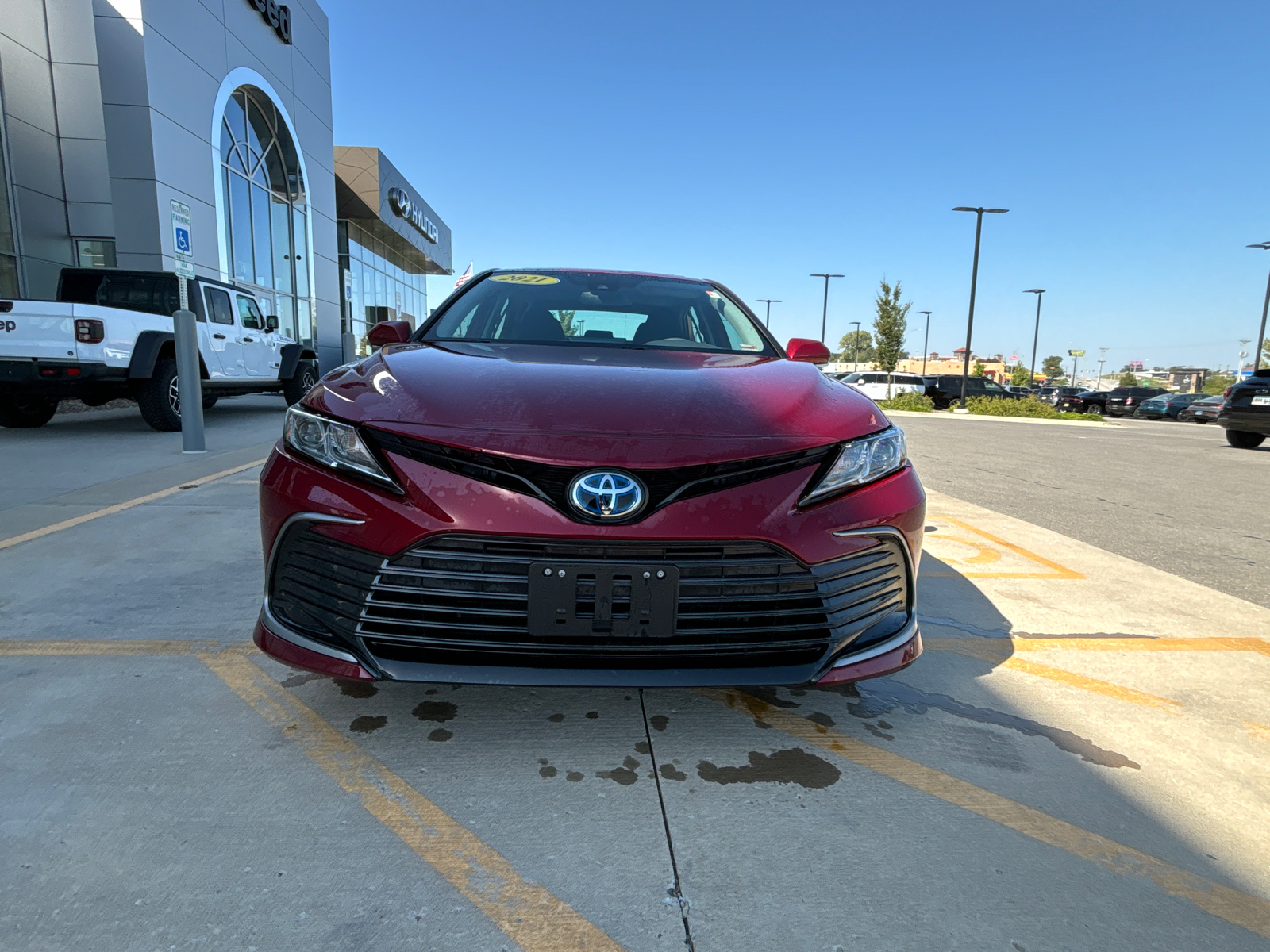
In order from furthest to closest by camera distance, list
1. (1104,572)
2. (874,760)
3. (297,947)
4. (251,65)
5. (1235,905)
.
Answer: (251,65), (1104,572), (874,760), (1235,905), (297,947)

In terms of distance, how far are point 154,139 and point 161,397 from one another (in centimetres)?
734

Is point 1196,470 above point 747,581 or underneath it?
underneath

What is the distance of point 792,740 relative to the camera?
1.98 meters

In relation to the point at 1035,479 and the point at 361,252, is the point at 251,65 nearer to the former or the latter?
the point at 361,252

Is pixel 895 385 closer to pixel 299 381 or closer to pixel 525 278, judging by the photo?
pixel 299 381

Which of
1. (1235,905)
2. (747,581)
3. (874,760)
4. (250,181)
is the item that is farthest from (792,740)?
(250,181)

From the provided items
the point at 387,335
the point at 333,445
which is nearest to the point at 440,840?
the point at 333,445

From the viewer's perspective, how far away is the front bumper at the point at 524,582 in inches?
62.8

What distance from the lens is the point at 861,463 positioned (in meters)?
1.84

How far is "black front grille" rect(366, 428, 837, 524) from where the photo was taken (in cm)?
162

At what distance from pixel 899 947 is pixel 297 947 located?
107cm

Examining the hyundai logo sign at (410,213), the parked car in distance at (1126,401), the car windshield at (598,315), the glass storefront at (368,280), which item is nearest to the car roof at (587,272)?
the car windshield at (598,315)

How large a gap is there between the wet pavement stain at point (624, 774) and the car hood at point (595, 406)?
79cm

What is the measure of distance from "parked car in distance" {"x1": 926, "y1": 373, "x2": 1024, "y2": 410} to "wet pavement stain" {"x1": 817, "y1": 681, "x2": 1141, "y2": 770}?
91.0 ft
